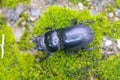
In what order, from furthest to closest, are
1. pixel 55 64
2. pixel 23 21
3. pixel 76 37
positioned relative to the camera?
pixel 23 21
pixel 55 64
pixel 76 37

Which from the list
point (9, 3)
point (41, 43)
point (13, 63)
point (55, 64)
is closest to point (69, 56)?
point (55, 64)

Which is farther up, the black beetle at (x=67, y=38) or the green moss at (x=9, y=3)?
the green moss at (x=9, y=3)

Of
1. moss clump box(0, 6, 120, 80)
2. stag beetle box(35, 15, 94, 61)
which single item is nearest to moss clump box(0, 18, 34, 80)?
moss clump box(0, 6, 120, 80)

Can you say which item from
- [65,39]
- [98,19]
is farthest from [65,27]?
[98,19]

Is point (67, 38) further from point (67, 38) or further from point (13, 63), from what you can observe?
point (13, 63)

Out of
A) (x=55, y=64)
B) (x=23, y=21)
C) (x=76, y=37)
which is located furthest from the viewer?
(x=23, y=21)

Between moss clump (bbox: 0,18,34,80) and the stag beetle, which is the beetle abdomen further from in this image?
moss clump (bbox: 0,18,34,80)

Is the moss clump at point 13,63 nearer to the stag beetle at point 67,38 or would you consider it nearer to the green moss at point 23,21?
the green moss at point 23,21

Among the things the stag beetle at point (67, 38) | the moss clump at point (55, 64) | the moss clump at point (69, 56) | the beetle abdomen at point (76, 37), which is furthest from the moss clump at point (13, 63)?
the beetle abdomen at point (76, 37)
